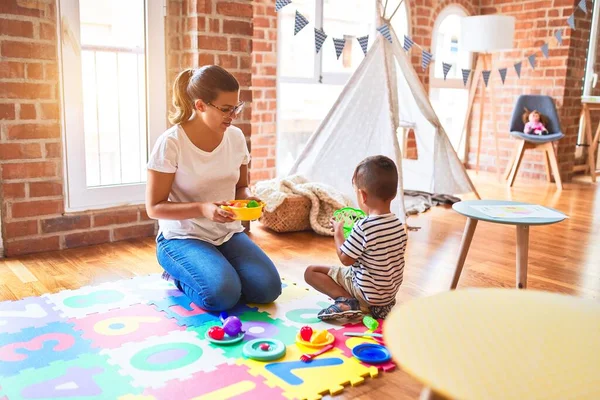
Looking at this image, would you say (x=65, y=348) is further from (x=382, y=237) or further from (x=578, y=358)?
(x=578, y=358)

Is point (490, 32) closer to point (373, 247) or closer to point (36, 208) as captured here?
point (373, 247)

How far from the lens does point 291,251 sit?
287 cm

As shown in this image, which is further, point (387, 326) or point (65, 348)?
point (65, 348)

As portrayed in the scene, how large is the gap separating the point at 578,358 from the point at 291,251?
2064 mm

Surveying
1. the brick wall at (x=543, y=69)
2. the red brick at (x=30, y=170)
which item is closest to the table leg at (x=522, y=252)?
the red brick at (x=30, y=170)

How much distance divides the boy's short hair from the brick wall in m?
3.99

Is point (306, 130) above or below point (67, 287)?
above

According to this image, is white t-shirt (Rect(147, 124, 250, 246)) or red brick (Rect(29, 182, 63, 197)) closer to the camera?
white t-shirt (Rect(147, 124, 250, 246))

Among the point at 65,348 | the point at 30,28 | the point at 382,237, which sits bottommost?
the point at 65,348

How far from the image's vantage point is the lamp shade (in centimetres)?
479

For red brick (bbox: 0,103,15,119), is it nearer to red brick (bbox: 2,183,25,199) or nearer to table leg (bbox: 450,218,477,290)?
red brick (bbox: 2,183,25,199)

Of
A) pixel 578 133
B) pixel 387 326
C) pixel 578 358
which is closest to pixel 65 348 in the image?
pixel 387 326

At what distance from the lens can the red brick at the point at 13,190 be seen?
2525 mm

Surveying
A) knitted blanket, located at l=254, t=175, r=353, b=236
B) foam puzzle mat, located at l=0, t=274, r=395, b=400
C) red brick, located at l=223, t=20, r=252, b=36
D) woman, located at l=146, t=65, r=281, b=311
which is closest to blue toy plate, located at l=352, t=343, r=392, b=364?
foam puzzle mat, located at l=0, t=274, r=395, b=400
